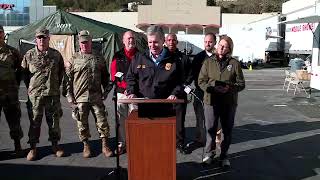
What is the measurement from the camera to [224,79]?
6.32m

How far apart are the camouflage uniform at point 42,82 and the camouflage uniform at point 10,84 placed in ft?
0.62

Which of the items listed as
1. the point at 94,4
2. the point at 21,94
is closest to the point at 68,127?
the point at 21,94

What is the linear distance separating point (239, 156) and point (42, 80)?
3.14 metres

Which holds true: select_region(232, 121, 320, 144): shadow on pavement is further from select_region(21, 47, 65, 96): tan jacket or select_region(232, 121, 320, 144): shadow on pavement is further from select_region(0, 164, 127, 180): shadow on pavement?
select_region(21, 47, 65, 96): tan jacket

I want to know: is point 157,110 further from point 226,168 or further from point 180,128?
point 180,128

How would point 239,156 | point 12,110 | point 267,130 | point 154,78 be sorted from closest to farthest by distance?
point 154,78, point 12,110, point 239,156, point 267,130

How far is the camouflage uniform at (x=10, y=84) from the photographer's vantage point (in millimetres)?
6754

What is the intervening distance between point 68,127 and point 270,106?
5914 millimetres

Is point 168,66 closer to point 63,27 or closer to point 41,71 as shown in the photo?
point 41,71

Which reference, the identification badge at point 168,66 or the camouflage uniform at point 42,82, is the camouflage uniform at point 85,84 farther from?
the identification badge at point 168,66

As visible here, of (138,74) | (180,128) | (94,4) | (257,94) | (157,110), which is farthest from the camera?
(94,4)

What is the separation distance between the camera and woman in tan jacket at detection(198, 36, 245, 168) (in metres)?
6.29

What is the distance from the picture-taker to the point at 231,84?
629 centimetres

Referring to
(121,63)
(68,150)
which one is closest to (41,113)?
(68,150)
